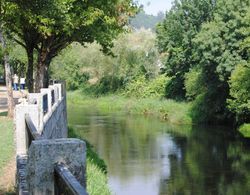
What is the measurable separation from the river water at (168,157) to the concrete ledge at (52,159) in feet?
48.7

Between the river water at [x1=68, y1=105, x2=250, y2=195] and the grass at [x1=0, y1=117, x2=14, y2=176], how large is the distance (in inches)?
193

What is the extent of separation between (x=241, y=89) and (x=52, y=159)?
30948mm

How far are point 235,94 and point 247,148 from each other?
6.06m

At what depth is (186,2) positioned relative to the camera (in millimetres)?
50281

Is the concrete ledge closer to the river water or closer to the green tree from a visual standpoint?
the river water

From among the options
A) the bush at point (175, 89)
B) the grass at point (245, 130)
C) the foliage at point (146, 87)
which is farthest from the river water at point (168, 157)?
the foliage at point (146, 87)

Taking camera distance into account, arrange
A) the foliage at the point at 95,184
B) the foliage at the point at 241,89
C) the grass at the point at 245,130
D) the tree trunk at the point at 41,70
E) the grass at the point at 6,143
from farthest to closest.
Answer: the grass at the point at 245,130
the foliage at the point at 241,89
the tree trunk at the point at 41,70
the foliage at the point at 95,184
the grass at the point at 6,143

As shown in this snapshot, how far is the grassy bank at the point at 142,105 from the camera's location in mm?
44938

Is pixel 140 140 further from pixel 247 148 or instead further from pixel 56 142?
pixel 56 142

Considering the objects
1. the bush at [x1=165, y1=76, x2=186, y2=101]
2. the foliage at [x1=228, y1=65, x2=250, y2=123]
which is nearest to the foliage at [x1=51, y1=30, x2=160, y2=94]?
the bush at [x1=165, y1=76, x2=186, y2=101]

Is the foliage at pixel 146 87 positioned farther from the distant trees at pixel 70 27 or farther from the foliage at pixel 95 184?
the foliage at pixel 95 184

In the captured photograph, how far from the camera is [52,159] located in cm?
477

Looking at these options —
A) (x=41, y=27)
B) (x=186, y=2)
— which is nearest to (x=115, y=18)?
(x=41, y=27)

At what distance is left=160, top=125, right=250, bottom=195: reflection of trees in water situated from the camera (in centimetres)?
2084
